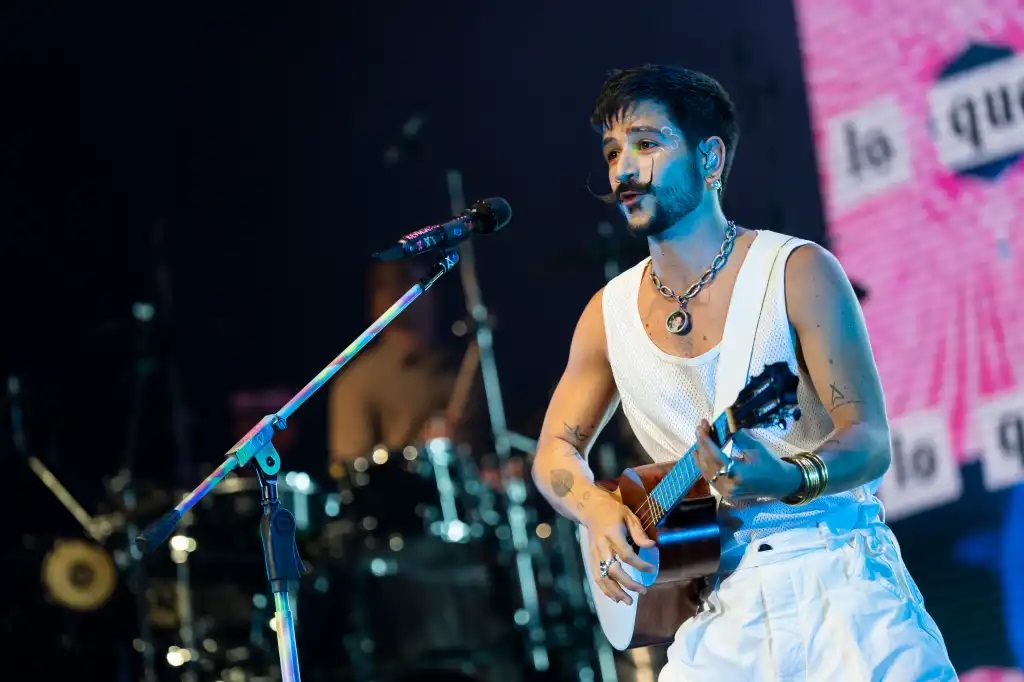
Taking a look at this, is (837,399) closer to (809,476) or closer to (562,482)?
(809,476)

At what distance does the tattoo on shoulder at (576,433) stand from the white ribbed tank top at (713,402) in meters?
0.17

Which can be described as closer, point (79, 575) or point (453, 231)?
point (453, 231)

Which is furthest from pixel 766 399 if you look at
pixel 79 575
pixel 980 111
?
pixel 79 575

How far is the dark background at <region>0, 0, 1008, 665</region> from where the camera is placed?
7.20m

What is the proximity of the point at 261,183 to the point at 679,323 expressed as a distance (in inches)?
222

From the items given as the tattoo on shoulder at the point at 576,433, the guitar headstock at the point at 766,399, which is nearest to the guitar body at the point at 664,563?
the tattoo on shoulder at the point at 576,433

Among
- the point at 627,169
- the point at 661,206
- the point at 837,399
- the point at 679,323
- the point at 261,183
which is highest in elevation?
the point at 261,183

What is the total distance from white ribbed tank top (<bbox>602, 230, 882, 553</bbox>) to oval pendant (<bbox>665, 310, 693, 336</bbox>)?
0.06 metres

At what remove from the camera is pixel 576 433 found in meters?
3.13

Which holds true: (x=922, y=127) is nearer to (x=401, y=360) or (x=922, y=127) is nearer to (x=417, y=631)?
(x=401, y=360)

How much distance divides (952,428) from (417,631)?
2995 millimetres

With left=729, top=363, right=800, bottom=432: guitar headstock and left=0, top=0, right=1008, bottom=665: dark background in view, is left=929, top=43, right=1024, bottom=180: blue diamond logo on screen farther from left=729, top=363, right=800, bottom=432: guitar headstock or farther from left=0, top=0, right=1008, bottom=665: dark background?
left=729, top=363, right=800, bottom=432: guitar headstock

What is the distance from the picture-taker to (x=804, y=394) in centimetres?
270

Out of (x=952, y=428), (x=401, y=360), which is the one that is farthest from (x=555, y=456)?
(x=401, y=360)
